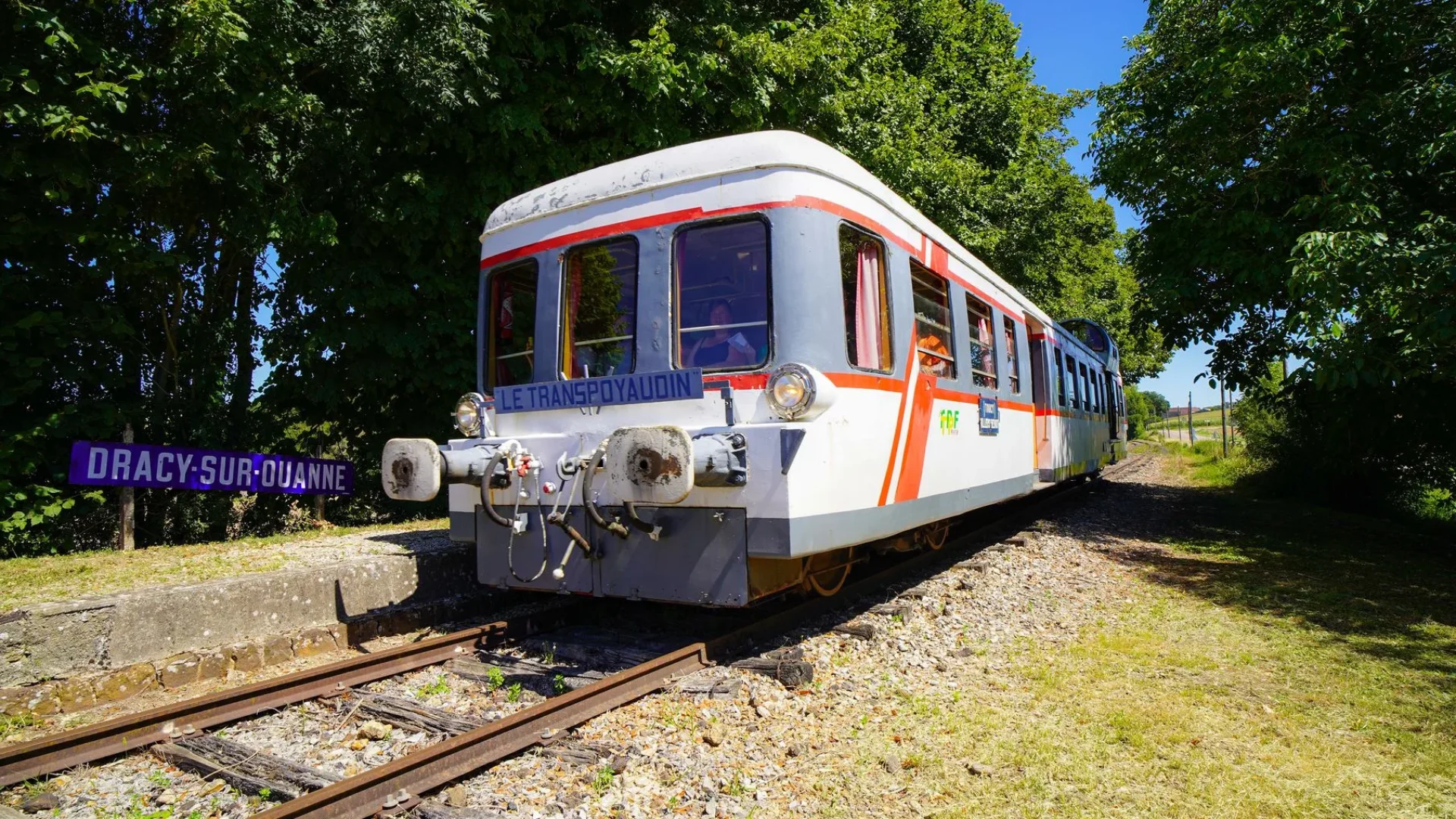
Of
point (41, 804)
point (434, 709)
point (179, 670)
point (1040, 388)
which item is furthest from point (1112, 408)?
point (41, 804)

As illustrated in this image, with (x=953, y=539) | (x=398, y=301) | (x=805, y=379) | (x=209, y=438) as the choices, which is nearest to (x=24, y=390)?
(x=209, y=438)

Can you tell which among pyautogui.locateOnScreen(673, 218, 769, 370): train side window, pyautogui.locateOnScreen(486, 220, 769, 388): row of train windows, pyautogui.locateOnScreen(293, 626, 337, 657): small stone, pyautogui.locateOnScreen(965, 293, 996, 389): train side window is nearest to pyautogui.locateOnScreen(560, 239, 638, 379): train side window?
pyautogui.locateOnScreen(486, 220, 769, 388): row of train windows

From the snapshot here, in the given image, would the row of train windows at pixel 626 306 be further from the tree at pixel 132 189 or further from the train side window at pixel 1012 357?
the train side window at pixel 1012 357

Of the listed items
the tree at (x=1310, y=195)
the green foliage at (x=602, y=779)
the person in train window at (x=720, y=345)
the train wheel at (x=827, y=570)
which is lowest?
the green foliage at (x=602, y=779)

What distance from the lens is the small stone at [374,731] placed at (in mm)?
3879

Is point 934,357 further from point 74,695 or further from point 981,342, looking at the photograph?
point 74,695

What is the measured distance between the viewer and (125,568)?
6414mm

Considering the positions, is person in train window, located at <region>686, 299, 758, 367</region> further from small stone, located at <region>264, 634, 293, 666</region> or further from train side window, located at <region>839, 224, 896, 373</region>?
small stone, located at <region>264, 634, 293, 666</region>

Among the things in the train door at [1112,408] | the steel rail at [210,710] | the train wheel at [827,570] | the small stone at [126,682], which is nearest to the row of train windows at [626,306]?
the train wheel at [827,570]

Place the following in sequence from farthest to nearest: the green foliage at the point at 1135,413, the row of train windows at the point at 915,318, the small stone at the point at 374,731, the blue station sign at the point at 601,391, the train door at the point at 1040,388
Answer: the green foliage at the point at 1135,413, the train door at the point at 1040,388, the row of train windows at the point at 915,318, the blue station sign at the point at 601,391, the small stone at the point at 374,731

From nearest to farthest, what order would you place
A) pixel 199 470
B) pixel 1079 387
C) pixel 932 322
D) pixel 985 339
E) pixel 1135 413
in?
pixel 932 322 < pixel 985 339 < pixel 199 470 < pixel 1079 387 < pixel 1135 413

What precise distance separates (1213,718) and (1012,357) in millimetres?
4902

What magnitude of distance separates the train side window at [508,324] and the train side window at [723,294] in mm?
1491

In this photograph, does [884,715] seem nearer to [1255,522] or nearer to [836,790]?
[836,790]
